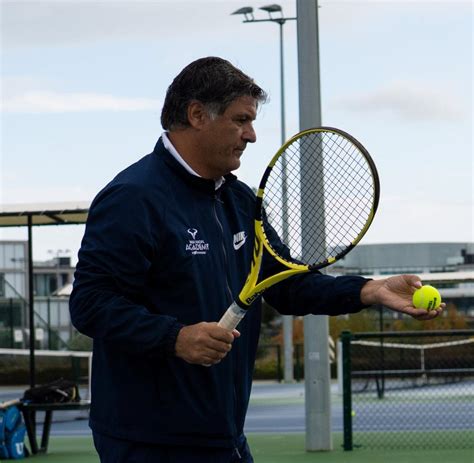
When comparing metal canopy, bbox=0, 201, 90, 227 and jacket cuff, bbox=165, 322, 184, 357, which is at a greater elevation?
metal canopy, bbox=0, 201, 90, 227

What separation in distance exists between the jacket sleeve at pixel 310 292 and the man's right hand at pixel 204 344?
23.6 inches

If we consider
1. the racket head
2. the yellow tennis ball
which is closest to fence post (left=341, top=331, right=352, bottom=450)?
the racket head

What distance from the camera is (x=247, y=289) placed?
3.77 meters

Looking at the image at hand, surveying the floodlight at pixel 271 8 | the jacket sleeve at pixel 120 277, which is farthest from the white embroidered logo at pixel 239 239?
the floodlight at pixel 271 8

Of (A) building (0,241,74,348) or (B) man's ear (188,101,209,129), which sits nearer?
(B) man's ear (188,101,209,129)

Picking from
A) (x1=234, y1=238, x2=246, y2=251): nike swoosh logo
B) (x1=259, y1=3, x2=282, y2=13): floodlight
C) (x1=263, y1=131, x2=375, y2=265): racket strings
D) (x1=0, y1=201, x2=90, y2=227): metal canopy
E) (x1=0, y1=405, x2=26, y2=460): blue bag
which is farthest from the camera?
(x1=259, y1=3, x2=282, y2=13): floodlight

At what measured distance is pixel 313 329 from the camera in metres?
11.1

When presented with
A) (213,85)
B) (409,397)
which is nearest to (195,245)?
(213,85)

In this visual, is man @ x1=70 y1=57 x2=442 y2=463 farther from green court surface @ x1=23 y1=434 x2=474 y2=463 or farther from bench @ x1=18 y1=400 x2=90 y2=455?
bench @ x1=18 y1=400 x2=90 y2=455

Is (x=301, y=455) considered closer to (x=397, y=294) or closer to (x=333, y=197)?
(x=333, y=197)

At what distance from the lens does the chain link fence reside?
1200 cm

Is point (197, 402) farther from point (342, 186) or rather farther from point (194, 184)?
point (342, 186)

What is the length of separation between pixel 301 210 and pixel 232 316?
1959 millimetres

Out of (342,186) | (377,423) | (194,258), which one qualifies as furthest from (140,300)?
(377,423)
